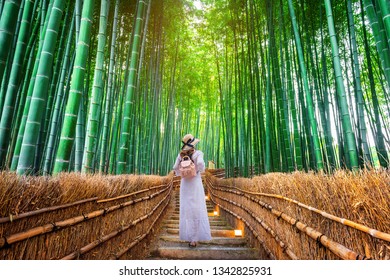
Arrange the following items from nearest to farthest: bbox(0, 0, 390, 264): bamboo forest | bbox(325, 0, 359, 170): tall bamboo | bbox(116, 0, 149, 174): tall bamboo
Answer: bbox(0, 0, 390, 264): bamboo forest
bbox(325, 0, 359, 170): tall bamboo
bbox(116, 0, 149, 174): tall bamboo

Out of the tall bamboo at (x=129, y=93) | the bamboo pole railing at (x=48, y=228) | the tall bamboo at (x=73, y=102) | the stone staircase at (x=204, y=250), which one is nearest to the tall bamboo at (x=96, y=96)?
the tall bamboo at (x=129, y=93)

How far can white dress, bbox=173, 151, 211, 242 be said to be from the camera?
2.93 m

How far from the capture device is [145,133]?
664 centimetres

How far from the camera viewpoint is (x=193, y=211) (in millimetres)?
2965

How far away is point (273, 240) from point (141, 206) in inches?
56.5

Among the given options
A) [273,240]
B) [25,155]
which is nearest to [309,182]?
[273,240]

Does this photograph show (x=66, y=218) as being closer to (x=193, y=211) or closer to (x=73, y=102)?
(x=73, y=102)

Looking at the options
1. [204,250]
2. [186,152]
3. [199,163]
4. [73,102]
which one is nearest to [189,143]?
[186,152]

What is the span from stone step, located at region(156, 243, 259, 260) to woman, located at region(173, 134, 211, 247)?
24 cm

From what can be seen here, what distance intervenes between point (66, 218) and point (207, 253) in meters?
1.59

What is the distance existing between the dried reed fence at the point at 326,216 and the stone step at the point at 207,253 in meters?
0.17

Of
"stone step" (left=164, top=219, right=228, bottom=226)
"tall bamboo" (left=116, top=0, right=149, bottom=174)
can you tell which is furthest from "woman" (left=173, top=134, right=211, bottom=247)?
"stone step" (left=164, top=219, right=228, bottom=226)

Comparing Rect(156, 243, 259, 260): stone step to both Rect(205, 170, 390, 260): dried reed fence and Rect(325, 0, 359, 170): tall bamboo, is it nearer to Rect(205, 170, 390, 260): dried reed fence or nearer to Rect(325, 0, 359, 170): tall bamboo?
Rect(205, 170, 390, 260): dried reed fence

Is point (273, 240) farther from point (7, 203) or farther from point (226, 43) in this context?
point (226, 43)
